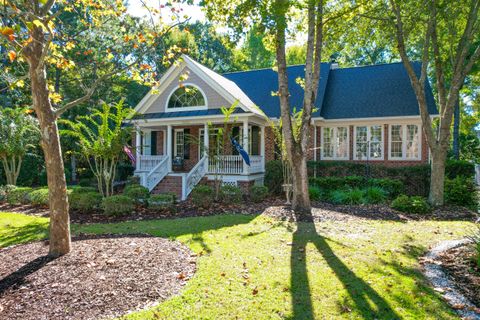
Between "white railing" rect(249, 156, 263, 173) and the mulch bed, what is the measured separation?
3.58 metres

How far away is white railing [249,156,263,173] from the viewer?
15328 mm

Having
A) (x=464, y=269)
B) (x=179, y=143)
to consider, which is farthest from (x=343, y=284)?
(x=179, y=143)

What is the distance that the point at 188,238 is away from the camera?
691cm

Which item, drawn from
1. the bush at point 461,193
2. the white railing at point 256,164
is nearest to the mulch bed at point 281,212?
the bush at point 461,193

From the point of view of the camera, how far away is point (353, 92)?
18375 millimetres

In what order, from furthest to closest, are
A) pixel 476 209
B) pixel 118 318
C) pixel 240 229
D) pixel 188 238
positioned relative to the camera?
pixel 476 209
pixel 240 229
pixel 188 238
pixel 118 318

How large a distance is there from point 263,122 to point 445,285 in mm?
13006

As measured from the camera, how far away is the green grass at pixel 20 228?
7195 millimetres

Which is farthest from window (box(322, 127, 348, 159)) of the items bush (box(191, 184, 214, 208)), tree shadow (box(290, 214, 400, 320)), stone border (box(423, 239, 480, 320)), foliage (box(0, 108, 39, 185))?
foliage (box(0, 108, 39, 185))

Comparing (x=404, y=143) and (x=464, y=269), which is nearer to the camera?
(x=464, y=269)

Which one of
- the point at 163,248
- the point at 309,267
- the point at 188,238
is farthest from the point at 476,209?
the point at 163,248

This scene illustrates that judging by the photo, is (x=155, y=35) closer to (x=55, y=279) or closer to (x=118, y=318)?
(x=55, y=279)

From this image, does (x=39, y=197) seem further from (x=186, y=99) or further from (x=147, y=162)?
(x=186, y=99)

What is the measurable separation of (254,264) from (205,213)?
5.33 m
